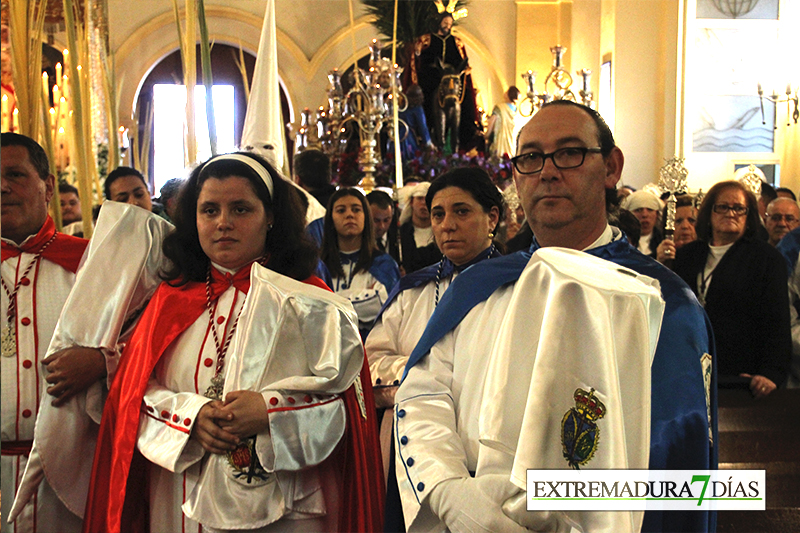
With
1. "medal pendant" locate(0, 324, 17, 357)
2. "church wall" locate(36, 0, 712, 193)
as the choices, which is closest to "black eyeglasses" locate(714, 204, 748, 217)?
"medal pendant" locate(0, 324, 17, 357)

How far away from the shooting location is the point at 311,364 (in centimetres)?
205

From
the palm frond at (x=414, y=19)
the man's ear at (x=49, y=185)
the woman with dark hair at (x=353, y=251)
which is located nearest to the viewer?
the man's ear at (x=49, y=185)

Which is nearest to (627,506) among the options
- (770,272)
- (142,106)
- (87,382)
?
(87,382)

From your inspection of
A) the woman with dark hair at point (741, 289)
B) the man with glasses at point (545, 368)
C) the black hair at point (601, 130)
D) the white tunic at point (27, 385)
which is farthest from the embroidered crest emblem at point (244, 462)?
the woman with dark hair at point (741, 289)

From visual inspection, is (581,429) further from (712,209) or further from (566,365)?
(712,209)

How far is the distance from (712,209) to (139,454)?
9.78ft

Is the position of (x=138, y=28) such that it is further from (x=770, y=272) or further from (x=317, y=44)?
(x=770, y=272)

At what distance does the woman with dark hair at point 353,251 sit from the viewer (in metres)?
4.14

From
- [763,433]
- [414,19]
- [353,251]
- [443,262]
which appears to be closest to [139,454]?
[443,262]

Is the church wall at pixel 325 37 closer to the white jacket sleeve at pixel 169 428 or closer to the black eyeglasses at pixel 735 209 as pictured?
the black eyeglasses at pixel 735 209

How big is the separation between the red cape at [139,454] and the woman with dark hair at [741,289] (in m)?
2.04

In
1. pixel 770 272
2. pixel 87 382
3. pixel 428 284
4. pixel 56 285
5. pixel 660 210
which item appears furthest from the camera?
pixel 660 210

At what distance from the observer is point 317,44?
14008mm

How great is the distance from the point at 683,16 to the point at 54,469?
8190mm
